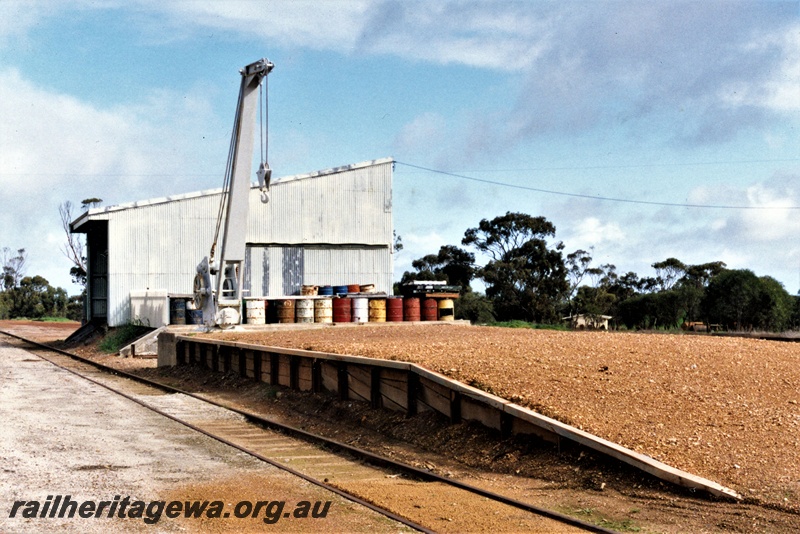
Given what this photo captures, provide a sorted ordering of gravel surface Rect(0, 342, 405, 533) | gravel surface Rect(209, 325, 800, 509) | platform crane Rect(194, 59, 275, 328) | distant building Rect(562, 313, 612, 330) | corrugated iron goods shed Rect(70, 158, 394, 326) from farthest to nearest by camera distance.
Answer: distant building Rect(562, 313, 612, 330) < corrugated iron goods shed Rect(70, 158, 394, 326) < platform crane Rect(194, 59, 275, 328) < gravel surface Rect(209, 325, 800, 509) < gravel surface Rect(0, 342, 405, 533)

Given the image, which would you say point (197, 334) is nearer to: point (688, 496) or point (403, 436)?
point (403, 436)

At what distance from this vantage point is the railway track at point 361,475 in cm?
823

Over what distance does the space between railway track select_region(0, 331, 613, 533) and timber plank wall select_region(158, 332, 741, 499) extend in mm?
1322

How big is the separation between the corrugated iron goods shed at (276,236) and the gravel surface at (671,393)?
819 inches

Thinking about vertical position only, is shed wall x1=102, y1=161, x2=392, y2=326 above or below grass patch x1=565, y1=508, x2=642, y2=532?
above

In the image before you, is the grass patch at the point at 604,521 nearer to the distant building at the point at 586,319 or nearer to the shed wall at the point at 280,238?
the shed wall at the point at 280,238

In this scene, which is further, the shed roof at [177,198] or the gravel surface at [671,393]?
the shed roof at [177,198]

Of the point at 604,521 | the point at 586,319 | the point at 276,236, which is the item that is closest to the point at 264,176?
the point at 276,236

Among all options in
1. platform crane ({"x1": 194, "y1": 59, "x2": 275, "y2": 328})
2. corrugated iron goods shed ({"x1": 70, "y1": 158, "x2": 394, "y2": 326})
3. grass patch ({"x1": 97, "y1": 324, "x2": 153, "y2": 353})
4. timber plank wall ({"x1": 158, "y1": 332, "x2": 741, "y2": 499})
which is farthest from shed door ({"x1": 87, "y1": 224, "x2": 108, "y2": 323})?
timber plank wall ({"x1": 158, "y1": 332, "x2": 741, "y2": 499})

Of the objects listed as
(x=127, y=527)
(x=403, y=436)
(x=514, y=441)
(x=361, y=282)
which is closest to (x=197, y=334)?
(x=361, y=282)

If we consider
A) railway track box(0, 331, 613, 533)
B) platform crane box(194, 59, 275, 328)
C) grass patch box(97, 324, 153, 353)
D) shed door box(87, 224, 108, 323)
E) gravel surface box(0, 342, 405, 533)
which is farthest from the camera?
shed door box(87, 224, 108, 323)

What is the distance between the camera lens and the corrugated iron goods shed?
3556 centimetres

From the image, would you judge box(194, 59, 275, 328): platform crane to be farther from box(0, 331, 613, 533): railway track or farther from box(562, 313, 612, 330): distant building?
box(562, 313, 612, 330): distant building

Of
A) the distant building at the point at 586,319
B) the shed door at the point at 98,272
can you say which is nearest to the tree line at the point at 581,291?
the distant building at the point at 586,319
